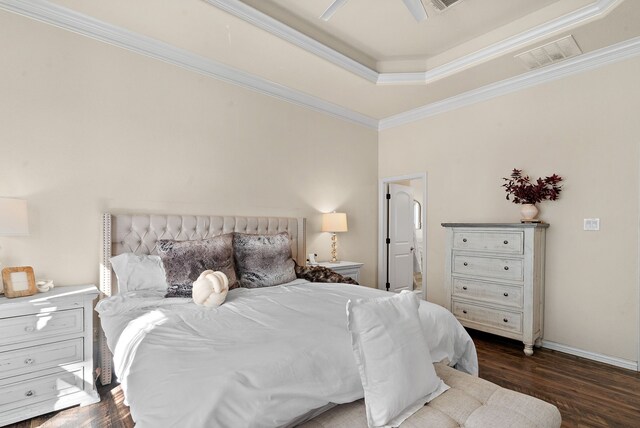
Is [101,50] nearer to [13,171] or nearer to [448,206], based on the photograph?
[13,171]

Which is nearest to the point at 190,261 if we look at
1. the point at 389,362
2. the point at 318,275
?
the point at 318,275

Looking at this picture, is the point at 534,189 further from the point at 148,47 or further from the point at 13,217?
the point at 13,217

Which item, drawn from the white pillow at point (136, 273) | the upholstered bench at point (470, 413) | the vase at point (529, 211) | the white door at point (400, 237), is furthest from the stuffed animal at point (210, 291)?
the white door at point (400, 237)

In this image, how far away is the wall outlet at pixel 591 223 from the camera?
319 cm

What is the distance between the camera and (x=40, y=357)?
219 centimetres

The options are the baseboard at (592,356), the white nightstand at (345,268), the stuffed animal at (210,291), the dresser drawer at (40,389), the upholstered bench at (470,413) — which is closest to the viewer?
the upholstered bench at (470,413)

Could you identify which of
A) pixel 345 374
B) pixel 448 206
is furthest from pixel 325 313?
pixel 448 206

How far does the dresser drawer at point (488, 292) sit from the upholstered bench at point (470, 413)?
2.08 m

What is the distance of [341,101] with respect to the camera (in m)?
4.41

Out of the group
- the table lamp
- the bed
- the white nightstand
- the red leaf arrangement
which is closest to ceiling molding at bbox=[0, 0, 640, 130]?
the red leaf arrangement

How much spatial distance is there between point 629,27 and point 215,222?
4.04 m

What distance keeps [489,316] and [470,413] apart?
2422 mm

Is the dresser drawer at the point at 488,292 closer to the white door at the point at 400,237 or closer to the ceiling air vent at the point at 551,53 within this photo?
the white door at the point at 400,237

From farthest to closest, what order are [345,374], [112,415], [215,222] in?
Result: [215,222] < [112,415] < [345,374]
